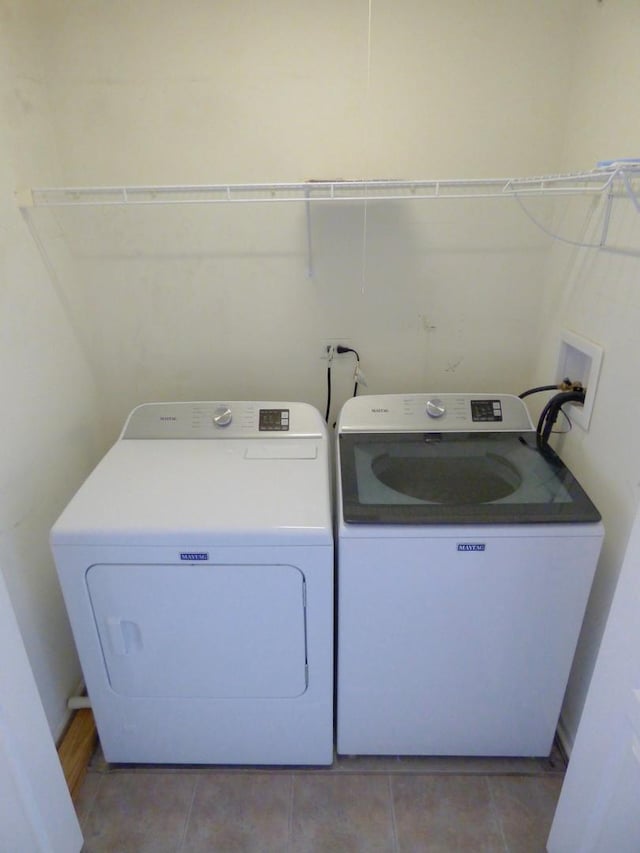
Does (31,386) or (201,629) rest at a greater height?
(31,386)

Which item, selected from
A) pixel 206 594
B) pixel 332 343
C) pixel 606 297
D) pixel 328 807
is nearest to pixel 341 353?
pixel 332 343

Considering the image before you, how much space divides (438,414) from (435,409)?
2cm

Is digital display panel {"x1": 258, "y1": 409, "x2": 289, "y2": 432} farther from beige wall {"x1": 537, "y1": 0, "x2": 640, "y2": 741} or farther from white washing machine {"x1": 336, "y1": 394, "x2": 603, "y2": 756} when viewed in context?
beige wall {"x1": 537, "y1": 0, "x2": 640, "y2": 741}

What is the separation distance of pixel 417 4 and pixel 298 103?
459 millimetres

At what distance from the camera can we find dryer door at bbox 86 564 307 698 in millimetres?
1352

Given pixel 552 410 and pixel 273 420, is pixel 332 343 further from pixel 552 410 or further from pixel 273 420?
pixel 552 410

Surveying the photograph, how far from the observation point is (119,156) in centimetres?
174

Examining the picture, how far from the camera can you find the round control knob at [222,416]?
177cm

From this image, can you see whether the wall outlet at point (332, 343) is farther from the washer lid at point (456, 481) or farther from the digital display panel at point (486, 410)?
the digital display panel at point (486, 410)

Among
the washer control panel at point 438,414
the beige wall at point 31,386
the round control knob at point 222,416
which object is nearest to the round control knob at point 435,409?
the washer control panel at point 438,414

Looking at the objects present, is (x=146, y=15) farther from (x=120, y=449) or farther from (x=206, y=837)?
(x=206, y=837)

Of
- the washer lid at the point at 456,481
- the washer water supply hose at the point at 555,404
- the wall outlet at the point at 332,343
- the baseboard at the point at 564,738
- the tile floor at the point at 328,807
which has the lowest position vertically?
the tile floor at the point at 328,807

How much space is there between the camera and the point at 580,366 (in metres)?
1.73

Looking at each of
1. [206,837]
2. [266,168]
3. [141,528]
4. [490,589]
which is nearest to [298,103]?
[266,168]
